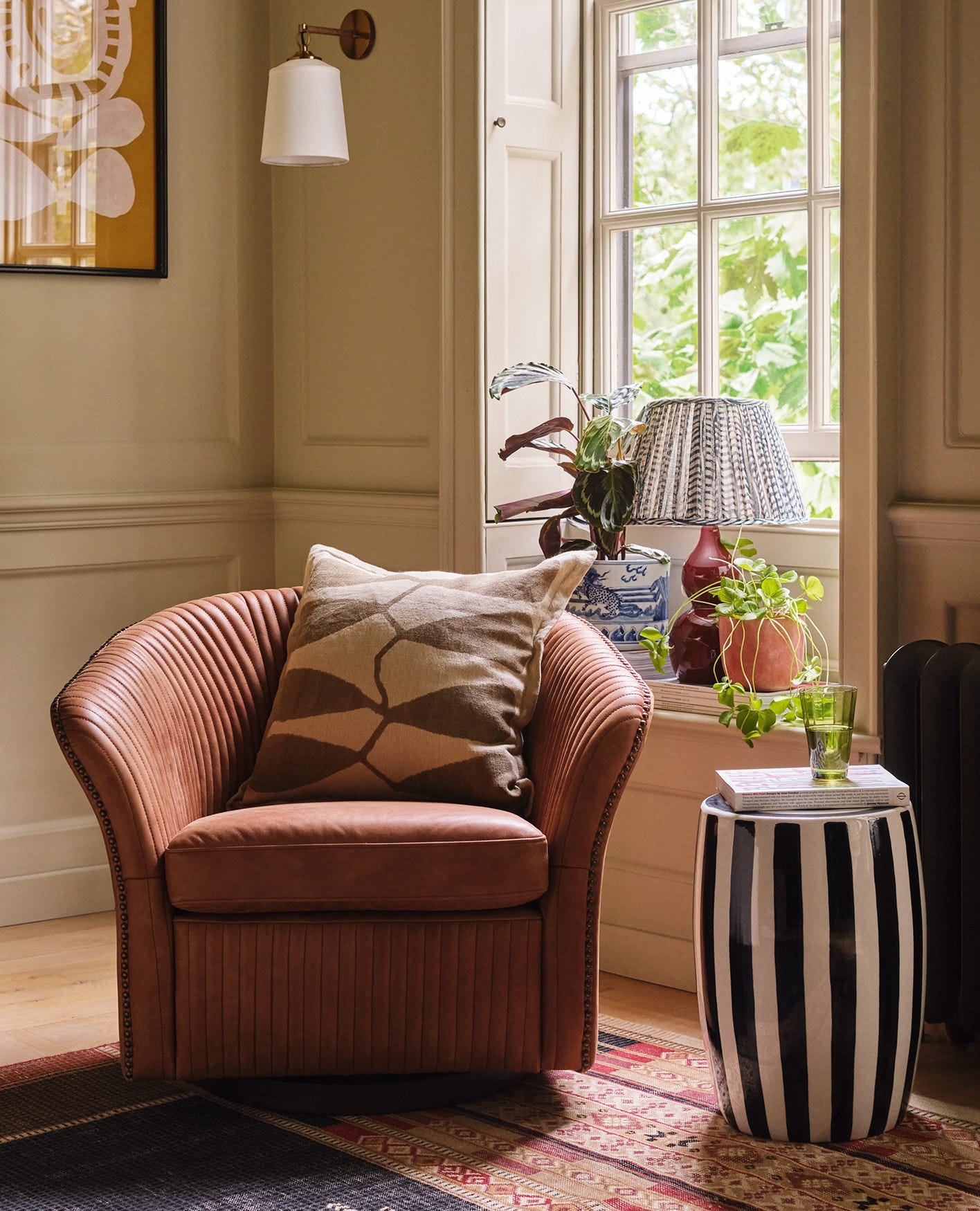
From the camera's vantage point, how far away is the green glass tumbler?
221 centimetres

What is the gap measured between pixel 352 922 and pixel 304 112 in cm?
A: 185

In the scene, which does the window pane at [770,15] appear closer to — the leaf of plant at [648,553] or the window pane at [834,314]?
the window pane at [834,314]

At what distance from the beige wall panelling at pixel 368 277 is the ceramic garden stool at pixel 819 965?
158 centimetres

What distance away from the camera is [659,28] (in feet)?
10.9

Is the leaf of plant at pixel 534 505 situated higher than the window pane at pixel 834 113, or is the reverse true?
the window pane at pixel 834 113

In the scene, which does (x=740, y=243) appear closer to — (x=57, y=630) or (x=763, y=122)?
(x=763, y=122)

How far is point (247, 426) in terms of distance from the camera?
12.7ft

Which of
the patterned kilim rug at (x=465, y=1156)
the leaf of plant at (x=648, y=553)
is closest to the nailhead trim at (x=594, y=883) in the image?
the patterned kilim rug at (x=465, y=1156)

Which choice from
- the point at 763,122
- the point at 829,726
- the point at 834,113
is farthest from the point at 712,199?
the point at 829,726

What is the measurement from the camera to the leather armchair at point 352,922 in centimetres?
221

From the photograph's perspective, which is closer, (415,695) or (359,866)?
(359,866)

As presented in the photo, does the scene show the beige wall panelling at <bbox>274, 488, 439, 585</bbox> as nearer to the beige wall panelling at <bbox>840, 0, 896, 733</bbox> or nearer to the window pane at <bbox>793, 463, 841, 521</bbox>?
the window pane at <bbox>793, 463, 841, 521</bbox>

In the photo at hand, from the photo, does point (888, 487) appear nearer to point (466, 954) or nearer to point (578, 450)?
point (578, 450)

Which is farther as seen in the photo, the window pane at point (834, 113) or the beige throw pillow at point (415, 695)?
the window pane at point (834, 113)
